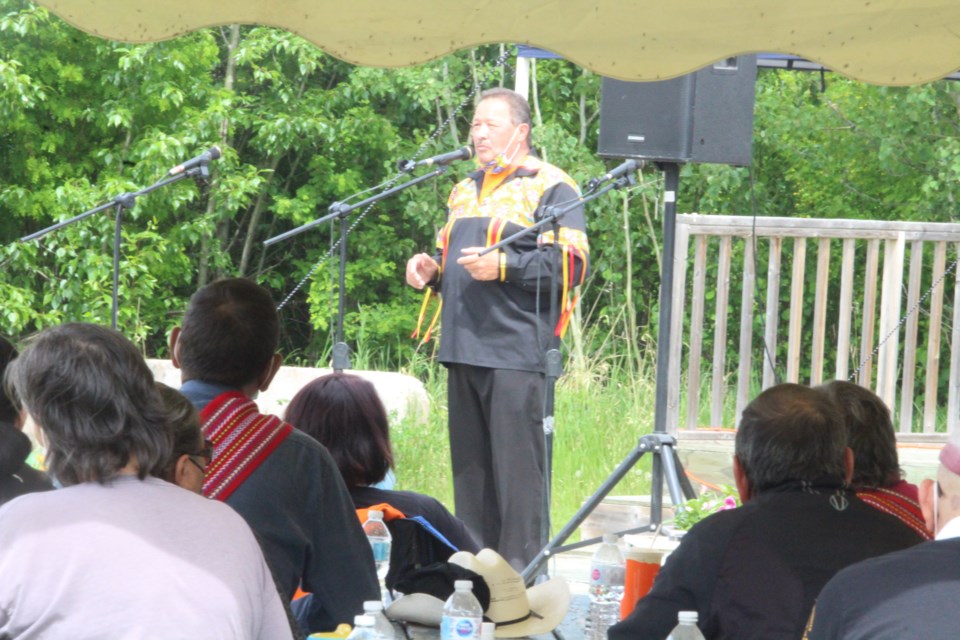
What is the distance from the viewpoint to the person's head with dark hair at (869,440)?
2.41m

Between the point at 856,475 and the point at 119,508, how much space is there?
1.34m

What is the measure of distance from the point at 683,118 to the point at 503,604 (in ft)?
8.09

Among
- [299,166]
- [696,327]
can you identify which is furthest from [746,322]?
[299,166]

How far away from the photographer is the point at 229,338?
234cm

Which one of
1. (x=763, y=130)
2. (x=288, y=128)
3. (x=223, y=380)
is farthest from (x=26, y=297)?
(x=223, y=380)

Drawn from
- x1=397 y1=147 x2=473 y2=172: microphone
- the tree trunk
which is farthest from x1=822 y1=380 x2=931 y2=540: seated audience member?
the tree trunk

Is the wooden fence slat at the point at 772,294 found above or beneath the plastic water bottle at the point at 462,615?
above

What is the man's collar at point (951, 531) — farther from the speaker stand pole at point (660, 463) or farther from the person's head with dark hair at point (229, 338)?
the speaker stand pole at point (660, 463)

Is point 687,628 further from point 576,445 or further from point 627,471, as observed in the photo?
point 576,445

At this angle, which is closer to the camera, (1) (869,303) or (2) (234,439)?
(2) (234,439)

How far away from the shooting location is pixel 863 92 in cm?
935

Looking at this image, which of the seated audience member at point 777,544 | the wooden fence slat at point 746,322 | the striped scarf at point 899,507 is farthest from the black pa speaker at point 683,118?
the seated audience member at point 777,544

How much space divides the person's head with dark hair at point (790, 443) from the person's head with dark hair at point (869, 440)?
22 cm

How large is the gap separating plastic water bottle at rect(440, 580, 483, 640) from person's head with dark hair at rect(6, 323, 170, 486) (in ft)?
1.80
